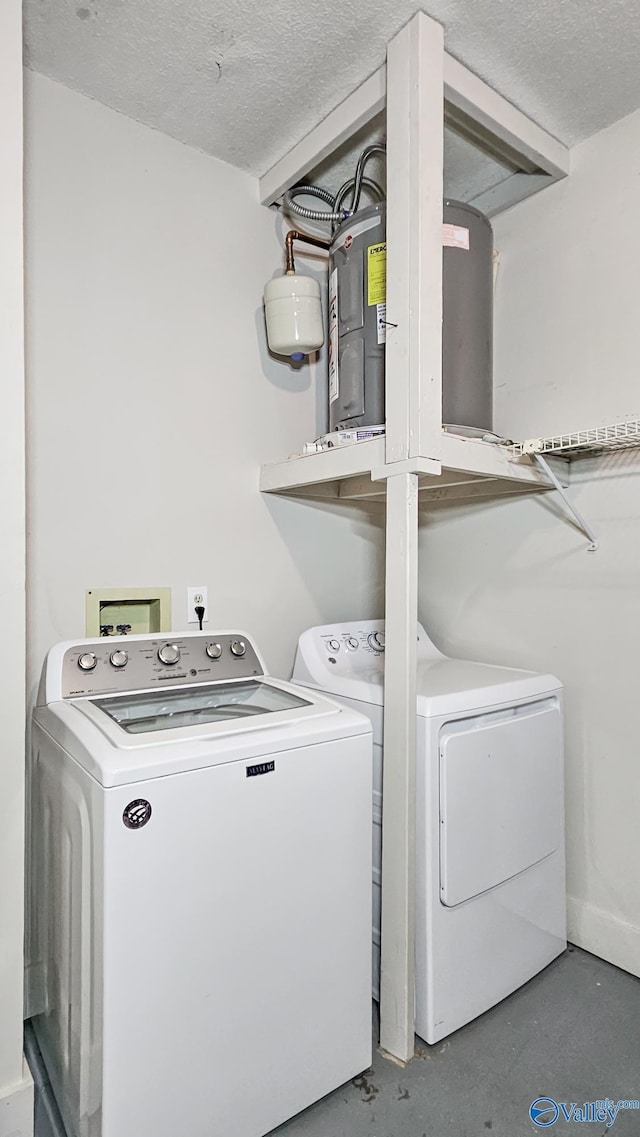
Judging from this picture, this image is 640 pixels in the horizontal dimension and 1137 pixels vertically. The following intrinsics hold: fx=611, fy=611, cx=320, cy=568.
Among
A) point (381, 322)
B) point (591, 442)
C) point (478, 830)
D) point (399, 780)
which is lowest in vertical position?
point (478, 830)

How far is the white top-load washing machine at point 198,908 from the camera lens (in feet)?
3.51

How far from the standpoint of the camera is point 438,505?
93.1 inches

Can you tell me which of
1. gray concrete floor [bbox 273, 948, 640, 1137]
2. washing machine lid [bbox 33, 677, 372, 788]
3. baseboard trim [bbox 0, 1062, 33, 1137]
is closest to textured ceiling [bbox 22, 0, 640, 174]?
washing machine lid [bbox 33, 677, 372, 788]

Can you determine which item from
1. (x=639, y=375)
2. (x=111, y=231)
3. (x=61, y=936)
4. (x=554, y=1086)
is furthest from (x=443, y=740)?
(x=111, y=231)

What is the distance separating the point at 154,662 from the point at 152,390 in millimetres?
804

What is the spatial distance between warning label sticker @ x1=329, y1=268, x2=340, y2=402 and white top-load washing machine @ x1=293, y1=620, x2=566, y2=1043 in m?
0.87

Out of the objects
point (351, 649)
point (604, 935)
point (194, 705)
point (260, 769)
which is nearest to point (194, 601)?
point (194, 705)

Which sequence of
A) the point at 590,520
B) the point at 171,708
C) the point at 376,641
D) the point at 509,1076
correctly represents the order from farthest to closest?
the point at 376,641 < the point at 590,520 < the point at 171,708 < the point at 509,1076

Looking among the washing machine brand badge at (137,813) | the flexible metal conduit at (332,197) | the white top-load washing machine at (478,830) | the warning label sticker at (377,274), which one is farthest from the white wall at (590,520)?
the washing machine brand badge at (137,813)

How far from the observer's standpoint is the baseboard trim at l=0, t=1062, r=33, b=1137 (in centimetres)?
119

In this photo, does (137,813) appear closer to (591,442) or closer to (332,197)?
(591,442)

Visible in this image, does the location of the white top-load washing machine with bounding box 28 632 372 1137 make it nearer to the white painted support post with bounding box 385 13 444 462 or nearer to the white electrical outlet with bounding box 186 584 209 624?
the white electrical outlet with bounding box 186 584 209 624

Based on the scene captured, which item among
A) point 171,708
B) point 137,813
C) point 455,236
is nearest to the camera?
point 137,813

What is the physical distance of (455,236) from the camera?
1.73 meters
